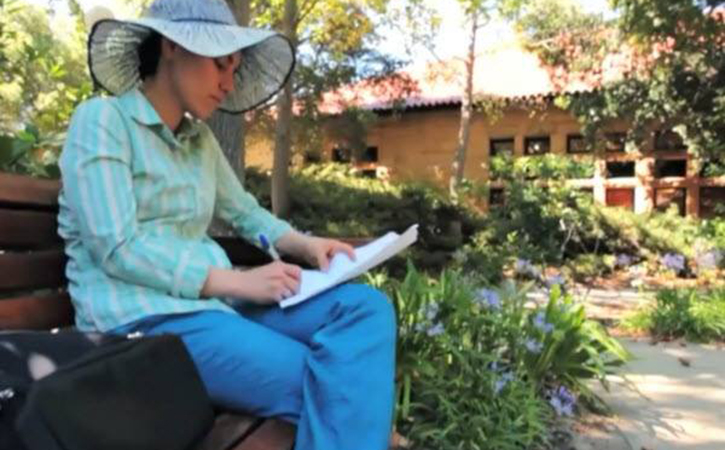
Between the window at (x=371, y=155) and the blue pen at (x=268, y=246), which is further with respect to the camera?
the window at (x=371, y=155)

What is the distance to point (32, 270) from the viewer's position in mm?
1746

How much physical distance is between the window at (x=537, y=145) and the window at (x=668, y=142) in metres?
2.35

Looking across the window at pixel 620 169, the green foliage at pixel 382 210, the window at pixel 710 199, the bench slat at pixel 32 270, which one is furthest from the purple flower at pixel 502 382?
the window at pixel 620 169

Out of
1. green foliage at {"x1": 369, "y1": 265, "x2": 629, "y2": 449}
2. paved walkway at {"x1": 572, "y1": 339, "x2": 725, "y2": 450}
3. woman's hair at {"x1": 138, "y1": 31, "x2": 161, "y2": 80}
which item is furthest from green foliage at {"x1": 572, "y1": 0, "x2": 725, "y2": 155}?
woman's hair at {"x1": 138, "y1": 31, "x2": 161, "y2": 80}

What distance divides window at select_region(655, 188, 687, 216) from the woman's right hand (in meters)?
13.6

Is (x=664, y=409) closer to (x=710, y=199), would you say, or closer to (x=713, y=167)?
(x=713, y=167)

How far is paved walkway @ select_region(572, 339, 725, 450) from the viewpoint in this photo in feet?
9.49

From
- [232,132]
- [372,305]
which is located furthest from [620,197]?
[372,305]

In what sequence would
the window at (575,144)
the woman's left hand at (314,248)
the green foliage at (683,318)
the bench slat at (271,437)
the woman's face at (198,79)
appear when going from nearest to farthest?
the bench slat at (271,437), the woman's face at (198,79), the woman's left hand at (314,248), the green foliage at (683,318), the window at (575,144)

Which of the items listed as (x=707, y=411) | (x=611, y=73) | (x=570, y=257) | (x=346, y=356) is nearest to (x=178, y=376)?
(x=346, y=356)

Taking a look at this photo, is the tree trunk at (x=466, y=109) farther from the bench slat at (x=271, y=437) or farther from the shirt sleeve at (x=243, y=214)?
the bench slat at (x=271, y=437)

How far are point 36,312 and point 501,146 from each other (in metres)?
15.1

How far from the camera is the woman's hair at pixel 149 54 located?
1786 mm

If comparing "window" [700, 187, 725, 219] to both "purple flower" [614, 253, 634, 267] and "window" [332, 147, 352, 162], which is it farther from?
"window" [332, 147, 352, 162]
